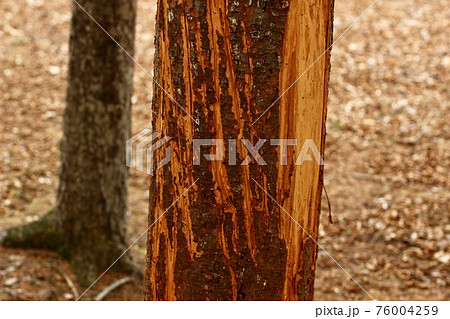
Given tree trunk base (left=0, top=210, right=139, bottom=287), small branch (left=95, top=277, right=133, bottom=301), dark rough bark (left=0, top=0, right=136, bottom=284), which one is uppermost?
dark rough bark (left=0, top=0, right=136, bottom=284)

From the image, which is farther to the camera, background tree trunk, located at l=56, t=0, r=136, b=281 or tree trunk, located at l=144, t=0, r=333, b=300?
background tree trunk, located at l=56, t=0, r=136, b=281

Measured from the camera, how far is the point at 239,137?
169 cm

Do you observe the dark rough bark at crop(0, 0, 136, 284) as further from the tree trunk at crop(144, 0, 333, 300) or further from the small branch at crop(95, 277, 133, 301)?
the tree trunk at crop(144, 0, 333, 300)

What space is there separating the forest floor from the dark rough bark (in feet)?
0.59

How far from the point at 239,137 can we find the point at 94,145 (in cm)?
242

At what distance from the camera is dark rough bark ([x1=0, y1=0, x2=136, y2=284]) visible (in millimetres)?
3707

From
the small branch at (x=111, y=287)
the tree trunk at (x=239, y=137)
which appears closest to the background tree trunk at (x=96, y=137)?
the small branch at (x=111, y=287)

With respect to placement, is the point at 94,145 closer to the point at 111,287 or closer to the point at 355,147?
the point at 111,287

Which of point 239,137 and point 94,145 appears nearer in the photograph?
point 239,137

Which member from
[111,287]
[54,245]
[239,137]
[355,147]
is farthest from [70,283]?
[355,147]

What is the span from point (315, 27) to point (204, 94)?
412 millimetres

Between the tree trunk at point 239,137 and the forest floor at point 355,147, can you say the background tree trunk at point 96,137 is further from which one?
the tree trunk at point 239,137

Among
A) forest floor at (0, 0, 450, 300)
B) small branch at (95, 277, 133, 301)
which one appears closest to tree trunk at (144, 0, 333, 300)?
small branch at (95, 277, 133, 301)

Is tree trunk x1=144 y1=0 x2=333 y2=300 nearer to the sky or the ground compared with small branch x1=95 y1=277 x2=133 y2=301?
nearer to the sky
